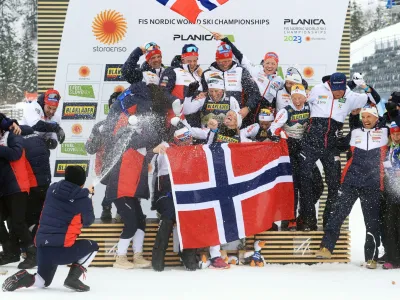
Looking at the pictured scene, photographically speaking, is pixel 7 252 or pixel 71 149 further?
pixel 71 149

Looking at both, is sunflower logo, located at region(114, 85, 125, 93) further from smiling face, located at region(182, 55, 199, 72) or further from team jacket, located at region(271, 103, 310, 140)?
team jacket, located at region(271, 103, 310, 140)

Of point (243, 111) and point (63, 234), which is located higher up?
point (243, 111)

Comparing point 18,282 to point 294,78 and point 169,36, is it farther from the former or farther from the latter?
point 169,36

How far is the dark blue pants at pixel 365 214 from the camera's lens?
25.2ft

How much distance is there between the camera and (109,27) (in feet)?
30.6

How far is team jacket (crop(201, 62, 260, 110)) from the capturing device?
827cm

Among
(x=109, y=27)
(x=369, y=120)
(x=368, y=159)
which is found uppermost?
(x=109, y=27)

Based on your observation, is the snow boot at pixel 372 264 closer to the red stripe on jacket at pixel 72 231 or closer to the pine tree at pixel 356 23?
the red stripe on jacket at pixel 72 231

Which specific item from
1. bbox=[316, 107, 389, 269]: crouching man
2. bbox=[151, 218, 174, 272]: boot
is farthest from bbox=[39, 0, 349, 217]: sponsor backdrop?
bbox=[151, 218, 174, 272]: boot

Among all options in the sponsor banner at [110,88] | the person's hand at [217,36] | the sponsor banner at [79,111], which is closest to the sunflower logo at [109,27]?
the sponsor banner at [110,88]

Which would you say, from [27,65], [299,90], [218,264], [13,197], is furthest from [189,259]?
[27,65]

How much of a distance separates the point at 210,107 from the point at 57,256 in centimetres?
262

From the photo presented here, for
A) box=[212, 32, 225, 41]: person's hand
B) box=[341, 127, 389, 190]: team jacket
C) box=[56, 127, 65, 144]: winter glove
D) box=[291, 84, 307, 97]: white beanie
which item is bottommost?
box=[341, 127, 389, 190]: team jacket

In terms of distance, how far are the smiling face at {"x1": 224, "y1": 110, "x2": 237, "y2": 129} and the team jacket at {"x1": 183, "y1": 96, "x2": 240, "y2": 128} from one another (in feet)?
0.75
